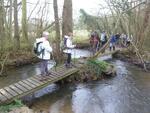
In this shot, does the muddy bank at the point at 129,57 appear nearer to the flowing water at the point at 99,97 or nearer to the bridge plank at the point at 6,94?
the flowing water at the point at 99,97

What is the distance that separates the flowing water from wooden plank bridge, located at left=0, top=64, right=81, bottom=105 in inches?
26.1

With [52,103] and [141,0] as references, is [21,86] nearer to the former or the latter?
[52,103]

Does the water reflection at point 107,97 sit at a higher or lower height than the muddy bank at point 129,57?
lower

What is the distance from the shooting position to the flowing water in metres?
11.1

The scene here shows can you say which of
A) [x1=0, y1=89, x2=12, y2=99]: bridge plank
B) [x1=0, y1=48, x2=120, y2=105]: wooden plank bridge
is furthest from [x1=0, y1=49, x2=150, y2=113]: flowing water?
[x1=0, y1=89, x2=12, y2=99]: bridge plank

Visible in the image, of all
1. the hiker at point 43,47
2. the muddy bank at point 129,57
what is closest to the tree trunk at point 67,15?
the muddy bank at point 129,57

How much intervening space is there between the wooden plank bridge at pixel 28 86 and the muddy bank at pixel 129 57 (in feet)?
22.3

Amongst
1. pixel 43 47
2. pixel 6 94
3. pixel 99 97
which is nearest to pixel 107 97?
pixel 99 97

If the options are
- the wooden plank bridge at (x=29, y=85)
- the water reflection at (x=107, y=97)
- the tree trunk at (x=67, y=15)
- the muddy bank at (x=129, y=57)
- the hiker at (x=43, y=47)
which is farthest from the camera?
the muddy bank at (x=129, y=57)

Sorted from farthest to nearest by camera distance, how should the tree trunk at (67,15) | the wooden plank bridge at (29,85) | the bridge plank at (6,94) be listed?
1. the tree trunk at (67,15)
2. the wooden plank bridge at (29,85)
3. the bridge plank at (6,94)

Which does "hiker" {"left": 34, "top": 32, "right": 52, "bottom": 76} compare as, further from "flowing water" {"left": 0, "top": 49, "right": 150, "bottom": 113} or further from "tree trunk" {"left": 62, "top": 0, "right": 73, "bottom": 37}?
"tree trunk" {"left": 62, "top": 0, "right": 73, "bottom": 37}

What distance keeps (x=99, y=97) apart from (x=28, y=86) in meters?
3.08

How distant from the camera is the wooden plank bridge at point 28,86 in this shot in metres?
10.8

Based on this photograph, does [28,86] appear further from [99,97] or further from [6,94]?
[99,97]
